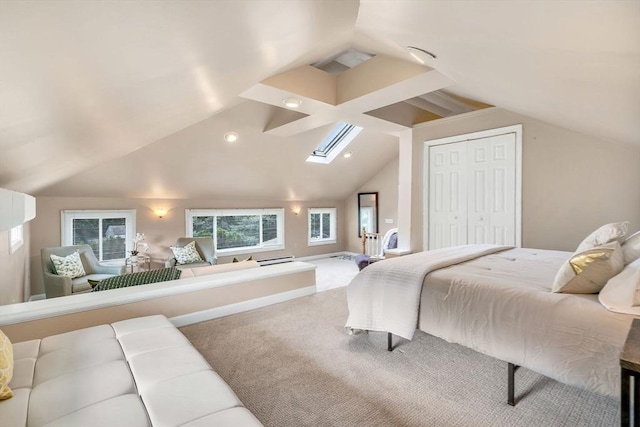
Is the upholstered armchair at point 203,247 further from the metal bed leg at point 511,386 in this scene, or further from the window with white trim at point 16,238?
the metal bed leg at point 511,386

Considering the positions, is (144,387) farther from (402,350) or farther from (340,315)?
(340,315)

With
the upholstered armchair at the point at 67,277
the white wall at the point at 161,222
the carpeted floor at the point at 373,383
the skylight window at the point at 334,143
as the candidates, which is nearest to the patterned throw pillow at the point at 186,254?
the white wall at the point at 161,222

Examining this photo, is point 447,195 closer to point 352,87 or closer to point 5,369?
point 352,87

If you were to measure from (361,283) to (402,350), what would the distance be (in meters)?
0.65

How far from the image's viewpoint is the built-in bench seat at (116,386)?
113 centimetres

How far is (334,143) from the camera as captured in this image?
6.50 metres

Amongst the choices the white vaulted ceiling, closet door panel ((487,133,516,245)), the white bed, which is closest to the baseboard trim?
the white bed

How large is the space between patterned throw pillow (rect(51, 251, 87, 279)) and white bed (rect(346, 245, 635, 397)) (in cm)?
400

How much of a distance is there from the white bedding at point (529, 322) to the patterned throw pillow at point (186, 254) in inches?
168

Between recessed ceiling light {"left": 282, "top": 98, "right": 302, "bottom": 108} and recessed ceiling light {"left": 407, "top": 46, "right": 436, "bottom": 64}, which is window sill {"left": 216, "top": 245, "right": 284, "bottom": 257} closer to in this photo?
recessed ceiling light {"left": 282, "top": 98, "right": 302, "bottom": 108}

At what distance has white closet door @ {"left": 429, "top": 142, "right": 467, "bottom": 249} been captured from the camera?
4270 mm

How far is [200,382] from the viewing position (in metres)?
1.38

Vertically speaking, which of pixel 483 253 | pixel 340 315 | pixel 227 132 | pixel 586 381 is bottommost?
pixel 340 315

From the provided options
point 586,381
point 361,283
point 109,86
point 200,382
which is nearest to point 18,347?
point 200,382
